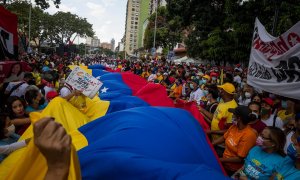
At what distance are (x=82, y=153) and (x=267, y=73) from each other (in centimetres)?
349

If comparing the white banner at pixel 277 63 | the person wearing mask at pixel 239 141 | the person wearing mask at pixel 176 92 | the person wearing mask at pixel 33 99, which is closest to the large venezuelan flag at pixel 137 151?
the person wearing mask at pixel 239 141

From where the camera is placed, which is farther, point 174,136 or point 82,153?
point 174,136

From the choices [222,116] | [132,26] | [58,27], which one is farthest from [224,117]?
[132,26]

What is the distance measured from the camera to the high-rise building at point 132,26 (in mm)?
136750

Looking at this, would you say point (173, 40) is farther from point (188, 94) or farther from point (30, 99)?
point (30, 99)

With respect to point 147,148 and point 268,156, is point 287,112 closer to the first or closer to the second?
point 268,156

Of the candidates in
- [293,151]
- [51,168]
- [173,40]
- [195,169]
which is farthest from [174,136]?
[173,40]

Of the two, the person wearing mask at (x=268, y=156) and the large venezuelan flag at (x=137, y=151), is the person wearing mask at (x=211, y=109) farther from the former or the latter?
the person wearing mask at (x=268, y=156)

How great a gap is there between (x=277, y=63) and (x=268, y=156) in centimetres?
214

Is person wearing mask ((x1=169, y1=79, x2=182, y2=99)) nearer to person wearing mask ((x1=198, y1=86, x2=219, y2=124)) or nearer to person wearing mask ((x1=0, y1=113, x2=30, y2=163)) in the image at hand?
person wearing mask ((x1=198, y1=86, x2=219, y2=124))

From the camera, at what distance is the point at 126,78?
11.1m

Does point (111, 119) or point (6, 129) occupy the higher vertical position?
point (111, 119)

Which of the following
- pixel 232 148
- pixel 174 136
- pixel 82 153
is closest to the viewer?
pixel 82 153

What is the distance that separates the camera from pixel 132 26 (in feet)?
456
